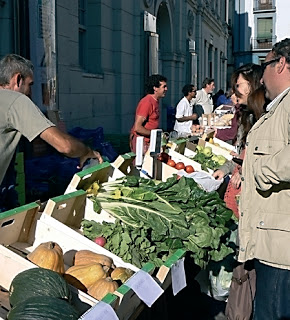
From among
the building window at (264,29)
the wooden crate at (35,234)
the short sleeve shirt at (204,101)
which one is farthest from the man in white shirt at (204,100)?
the building window at (264,29)

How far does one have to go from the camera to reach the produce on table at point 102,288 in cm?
238

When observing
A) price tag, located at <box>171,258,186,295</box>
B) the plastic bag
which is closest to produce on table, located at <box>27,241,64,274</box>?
price tag, located at <box>171,258,186,295</box>

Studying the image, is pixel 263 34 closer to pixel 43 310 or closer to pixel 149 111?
pixel 149 111

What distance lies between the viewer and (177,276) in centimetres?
258

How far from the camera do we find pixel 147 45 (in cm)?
1330

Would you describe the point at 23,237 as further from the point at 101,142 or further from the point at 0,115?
the point at 101,142

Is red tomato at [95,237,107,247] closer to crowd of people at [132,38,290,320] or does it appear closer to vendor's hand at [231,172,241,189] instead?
crowd of people at [132,38,290,320]

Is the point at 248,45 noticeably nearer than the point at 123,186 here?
No

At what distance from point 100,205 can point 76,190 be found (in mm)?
189

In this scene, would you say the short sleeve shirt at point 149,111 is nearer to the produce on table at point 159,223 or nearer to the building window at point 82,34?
the produce on table at point 159,223

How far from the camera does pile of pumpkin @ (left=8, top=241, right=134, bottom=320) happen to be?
200 cm

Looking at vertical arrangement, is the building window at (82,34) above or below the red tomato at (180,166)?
above

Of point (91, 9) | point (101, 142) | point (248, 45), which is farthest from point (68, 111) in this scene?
point (248, 45)

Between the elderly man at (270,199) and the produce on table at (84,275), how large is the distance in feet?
2.47
